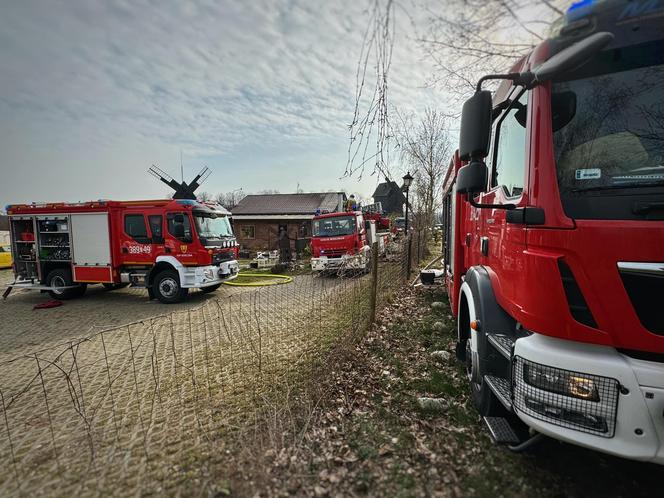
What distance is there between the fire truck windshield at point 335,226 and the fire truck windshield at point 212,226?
12.4 ft

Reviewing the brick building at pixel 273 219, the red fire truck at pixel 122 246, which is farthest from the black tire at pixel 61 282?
the brick building at pixel 273 219

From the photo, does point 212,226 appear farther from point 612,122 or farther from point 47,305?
point 612,122

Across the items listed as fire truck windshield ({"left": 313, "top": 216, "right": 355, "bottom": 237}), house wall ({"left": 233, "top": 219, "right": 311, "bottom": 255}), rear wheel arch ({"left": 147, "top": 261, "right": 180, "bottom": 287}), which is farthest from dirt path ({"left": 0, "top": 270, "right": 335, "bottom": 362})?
house wall ({"left": 233, "top": 219, "right": 311, "bottom": 255})

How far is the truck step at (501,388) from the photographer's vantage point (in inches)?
84.2

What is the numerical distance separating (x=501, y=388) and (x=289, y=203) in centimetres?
2708

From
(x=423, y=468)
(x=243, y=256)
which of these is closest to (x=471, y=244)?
(x=423, y=468)

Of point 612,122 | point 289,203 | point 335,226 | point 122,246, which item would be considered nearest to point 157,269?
point 122,246

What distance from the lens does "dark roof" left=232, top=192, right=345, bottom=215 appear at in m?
27.1

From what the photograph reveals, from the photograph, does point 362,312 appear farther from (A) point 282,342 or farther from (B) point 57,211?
(B) point 57,211

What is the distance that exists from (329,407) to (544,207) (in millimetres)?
2703

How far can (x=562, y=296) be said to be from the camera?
1.82 metres

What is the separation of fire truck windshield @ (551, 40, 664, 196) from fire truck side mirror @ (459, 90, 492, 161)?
0.38m

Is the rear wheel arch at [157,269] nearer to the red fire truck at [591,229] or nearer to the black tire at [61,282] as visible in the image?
the black tire at [61,282]

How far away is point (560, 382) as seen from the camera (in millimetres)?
1821
